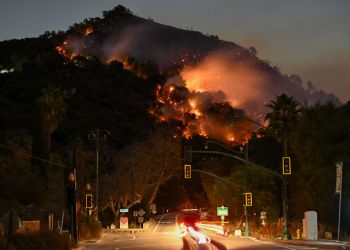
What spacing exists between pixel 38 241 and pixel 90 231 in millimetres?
34517

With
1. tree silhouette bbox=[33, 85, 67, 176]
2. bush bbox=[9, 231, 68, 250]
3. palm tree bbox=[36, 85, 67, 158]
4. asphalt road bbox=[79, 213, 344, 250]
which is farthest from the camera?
palm tree bbox=[36, 85, 67, 158]

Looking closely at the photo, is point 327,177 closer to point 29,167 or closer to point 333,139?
point 333,139

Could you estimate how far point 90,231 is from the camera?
63.7m

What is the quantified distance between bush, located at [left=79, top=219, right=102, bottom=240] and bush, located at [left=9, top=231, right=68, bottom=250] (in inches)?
954

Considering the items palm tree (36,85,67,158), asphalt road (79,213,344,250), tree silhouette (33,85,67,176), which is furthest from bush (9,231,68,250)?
palm tree (36,85,67,158)

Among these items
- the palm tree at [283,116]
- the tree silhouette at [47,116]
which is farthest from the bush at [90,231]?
the palm tree at [283,116]

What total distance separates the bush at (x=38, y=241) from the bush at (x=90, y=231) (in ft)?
Answer: 79.5

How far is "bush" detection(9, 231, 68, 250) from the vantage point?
26.6 meters

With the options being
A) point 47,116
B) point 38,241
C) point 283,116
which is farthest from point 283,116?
point 38,241

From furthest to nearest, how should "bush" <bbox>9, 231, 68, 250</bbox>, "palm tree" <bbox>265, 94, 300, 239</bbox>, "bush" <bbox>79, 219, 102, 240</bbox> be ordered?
"bush" <bbox>79, 219, 102, 240</bbox> < "palm tree" <bbox>265, 94, 300, 239</bbox> < "bush" <bbox>9, 231, 68, 250</bbox>

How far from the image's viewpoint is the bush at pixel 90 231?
6167cm

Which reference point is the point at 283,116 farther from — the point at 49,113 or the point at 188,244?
the point at 49,113

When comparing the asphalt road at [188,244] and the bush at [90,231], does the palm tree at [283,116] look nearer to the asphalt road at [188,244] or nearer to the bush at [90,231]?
the asphalt road at [188,244]

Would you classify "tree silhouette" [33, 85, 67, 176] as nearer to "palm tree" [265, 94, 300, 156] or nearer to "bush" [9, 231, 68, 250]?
"palm tree" [265, 94, 300, 156]
